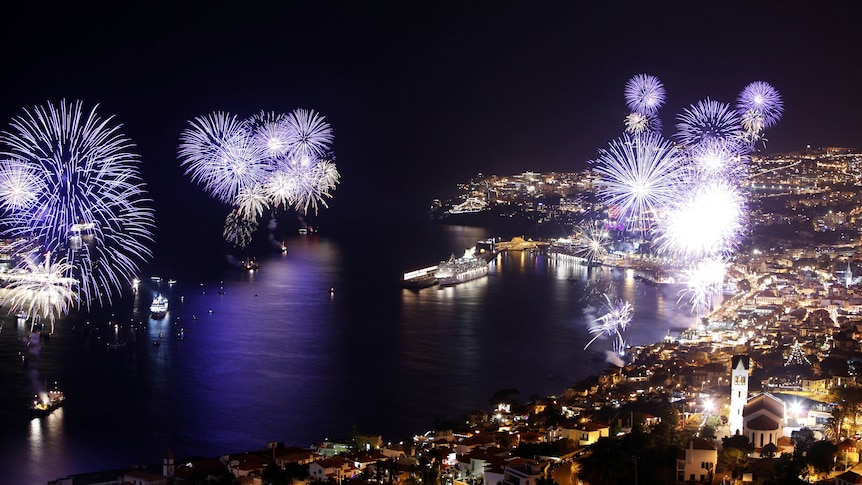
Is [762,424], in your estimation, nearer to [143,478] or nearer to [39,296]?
[143,478]

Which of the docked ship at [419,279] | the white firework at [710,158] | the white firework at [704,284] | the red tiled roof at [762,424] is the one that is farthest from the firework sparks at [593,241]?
the red tiled roof at [762,424]

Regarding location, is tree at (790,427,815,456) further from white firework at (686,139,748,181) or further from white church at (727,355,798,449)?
white firework at (686,139,748,181)

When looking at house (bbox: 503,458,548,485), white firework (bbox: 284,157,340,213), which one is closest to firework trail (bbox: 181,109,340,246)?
white firework (bbox: 284,157,340,213)

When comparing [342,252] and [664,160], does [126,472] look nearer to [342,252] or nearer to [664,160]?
[664,160]

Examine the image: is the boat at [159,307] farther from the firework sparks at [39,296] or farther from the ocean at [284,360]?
the firework sparks at [39,296]

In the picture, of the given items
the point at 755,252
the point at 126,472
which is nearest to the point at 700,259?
the point at 755,252

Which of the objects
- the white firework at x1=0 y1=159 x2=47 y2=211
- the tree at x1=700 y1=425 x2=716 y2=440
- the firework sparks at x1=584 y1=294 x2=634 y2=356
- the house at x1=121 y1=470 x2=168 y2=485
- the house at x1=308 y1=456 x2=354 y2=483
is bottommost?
the house at x1=121 y1=470 x2=168 y2=485
